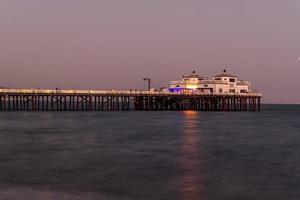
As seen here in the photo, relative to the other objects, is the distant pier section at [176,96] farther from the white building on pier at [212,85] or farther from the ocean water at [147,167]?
the ocean water at [147,167]

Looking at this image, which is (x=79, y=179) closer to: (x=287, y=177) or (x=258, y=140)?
(x=287, y=177)

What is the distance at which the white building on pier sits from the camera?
3989 inches

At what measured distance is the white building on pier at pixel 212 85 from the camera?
101312 millimetres

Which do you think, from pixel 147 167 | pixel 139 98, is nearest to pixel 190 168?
pixel 147 167

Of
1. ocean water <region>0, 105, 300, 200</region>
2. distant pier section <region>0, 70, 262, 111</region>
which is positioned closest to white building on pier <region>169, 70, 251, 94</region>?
distant pier section <region>0, 70, 262, 111</region>

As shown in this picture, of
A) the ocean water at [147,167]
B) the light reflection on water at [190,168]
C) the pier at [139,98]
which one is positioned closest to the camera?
the ocean water at [147,167]

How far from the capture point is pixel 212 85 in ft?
333

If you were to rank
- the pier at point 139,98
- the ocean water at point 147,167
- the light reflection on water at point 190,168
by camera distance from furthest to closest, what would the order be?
the pier at point 139,98 < the light reflection on water at point 190,168 < the ocean water at point 147,167

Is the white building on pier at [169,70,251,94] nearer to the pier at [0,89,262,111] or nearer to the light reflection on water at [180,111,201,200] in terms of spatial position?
the pier at [0,89,262,111]

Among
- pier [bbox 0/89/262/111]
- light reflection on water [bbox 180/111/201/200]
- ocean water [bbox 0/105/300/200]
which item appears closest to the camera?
ocean water [bbox 0/105/300/200]

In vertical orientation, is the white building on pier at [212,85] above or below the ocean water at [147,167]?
above

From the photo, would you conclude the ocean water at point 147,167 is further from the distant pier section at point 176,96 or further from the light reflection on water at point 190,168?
the distant pier section at point 176,96

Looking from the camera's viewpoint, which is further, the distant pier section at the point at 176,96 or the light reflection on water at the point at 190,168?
the distant pier section at the point at 176,96

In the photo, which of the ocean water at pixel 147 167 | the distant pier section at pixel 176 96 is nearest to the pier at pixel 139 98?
the distant pier section at pixel 176 96
